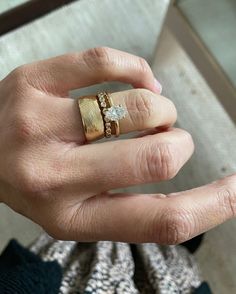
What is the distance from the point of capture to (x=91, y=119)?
45cm

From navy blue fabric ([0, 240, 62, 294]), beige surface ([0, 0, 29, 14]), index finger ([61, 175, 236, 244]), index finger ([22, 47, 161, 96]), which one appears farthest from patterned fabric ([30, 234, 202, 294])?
beige surface ([0, 0, 29, 14])

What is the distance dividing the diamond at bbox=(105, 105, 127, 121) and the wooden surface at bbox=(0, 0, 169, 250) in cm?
40

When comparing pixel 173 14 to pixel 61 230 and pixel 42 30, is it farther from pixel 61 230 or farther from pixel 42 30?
pixel 61 230

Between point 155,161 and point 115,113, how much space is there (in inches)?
2.3

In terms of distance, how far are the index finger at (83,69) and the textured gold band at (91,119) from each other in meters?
0.04

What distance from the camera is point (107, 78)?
0.50 meters

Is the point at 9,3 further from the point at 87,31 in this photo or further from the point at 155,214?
the point at 155,214

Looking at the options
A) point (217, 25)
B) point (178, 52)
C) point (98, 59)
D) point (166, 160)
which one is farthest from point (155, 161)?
point (178, 52)

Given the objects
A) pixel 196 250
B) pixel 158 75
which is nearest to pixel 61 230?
pixel 196 250

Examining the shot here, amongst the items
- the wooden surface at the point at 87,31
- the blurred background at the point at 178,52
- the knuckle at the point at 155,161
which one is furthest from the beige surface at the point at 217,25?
the knuckle at the point at 155,161

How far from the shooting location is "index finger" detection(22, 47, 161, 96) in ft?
1.58

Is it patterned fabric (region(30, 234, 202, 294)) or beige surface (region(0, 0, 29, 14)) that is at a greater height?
beige surface (region(0, 0, 29, 14))

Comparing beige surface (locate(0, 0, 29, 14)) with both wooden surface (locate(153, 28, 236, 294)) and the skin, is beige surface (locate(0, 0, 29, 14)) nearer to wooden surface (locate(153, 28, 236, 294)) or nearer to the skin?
wooden surface (locate(153, 28, 236, 294))

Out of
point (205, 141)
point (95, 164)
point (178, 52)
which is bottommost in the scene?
point (205, 141)
